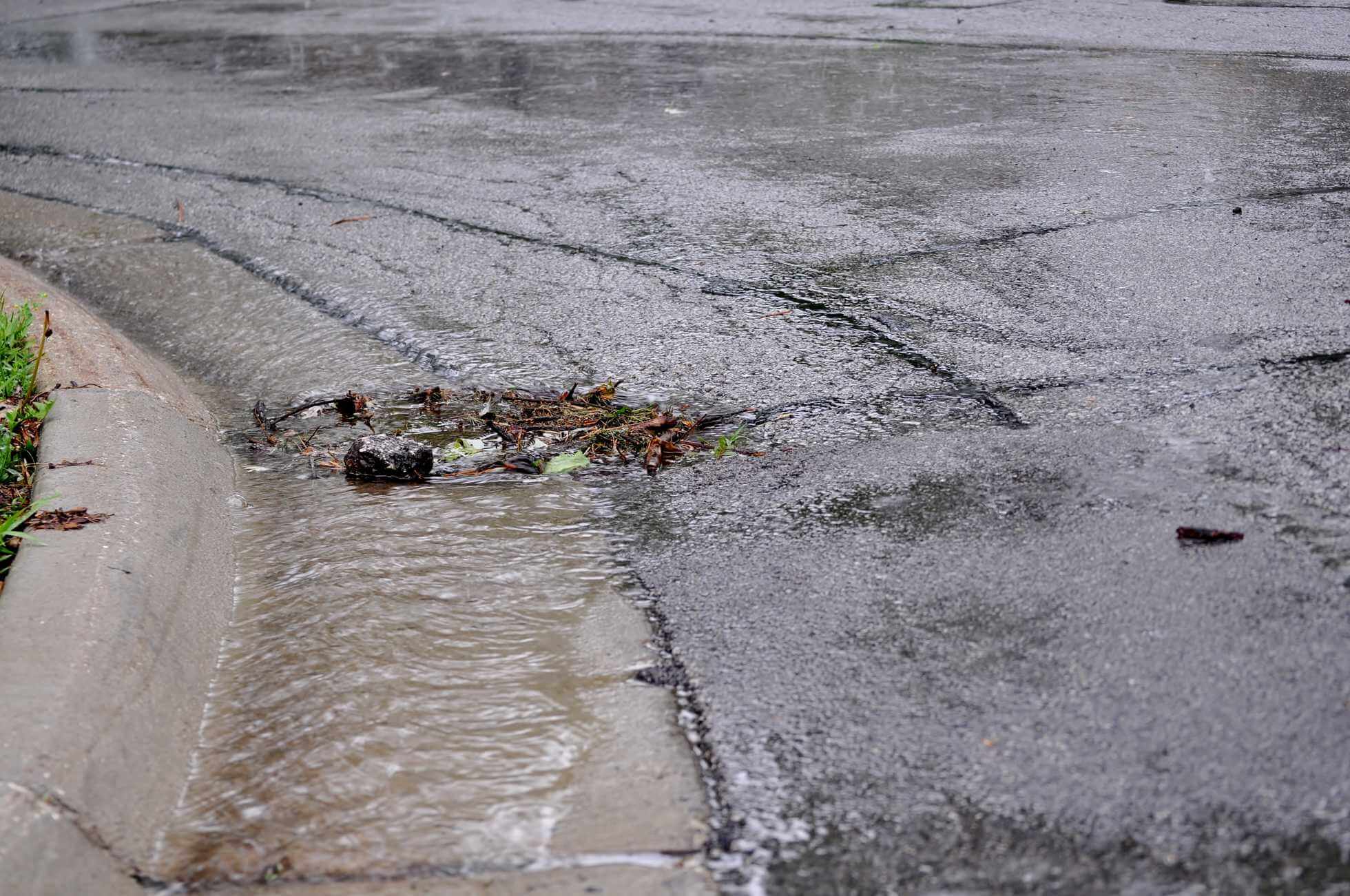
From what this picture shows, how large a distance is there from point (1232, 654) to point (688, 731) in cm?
96

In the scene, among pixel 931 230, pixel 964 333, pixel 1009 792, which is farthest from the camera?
pixel 931 230

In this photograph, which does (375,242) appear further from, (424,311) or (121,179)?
(121,179)

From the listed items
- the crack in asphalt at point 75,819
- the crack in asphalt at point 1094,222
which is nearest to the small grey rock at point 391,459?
the crack in asphalt at point 75,819

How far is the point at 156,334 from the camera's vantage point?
4.49m

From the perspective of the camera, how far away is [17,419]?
10.7 feet

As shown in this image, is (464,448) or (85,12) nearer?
(464,448)

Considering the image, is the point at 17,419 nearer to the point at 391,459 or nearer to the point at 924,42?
the point at 391,459

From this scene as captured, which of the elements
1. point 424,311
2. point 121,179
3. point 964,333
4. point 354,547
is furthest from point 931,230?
point 121,179

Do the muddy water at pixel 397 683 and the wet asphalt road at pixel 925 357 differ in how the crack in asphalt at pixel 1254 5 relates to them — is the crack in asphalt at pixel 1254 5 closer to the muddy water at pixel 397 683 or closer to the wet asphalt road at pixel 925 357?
the wet asphalt road at pixel 925 357

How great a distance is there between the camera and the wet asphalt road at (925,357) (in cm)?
197

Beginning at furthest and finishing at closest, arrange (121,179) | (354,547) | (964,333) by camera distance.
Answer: (121,179) < (964,333) < (354,547)

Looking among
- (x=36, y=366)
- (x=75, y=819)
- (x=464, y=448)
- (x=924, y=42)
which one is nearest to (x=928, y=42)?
(x=924, y=42)

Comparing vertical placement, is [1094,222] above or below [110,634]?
above

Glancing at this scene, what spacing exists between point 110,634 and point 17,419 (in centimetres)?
123
